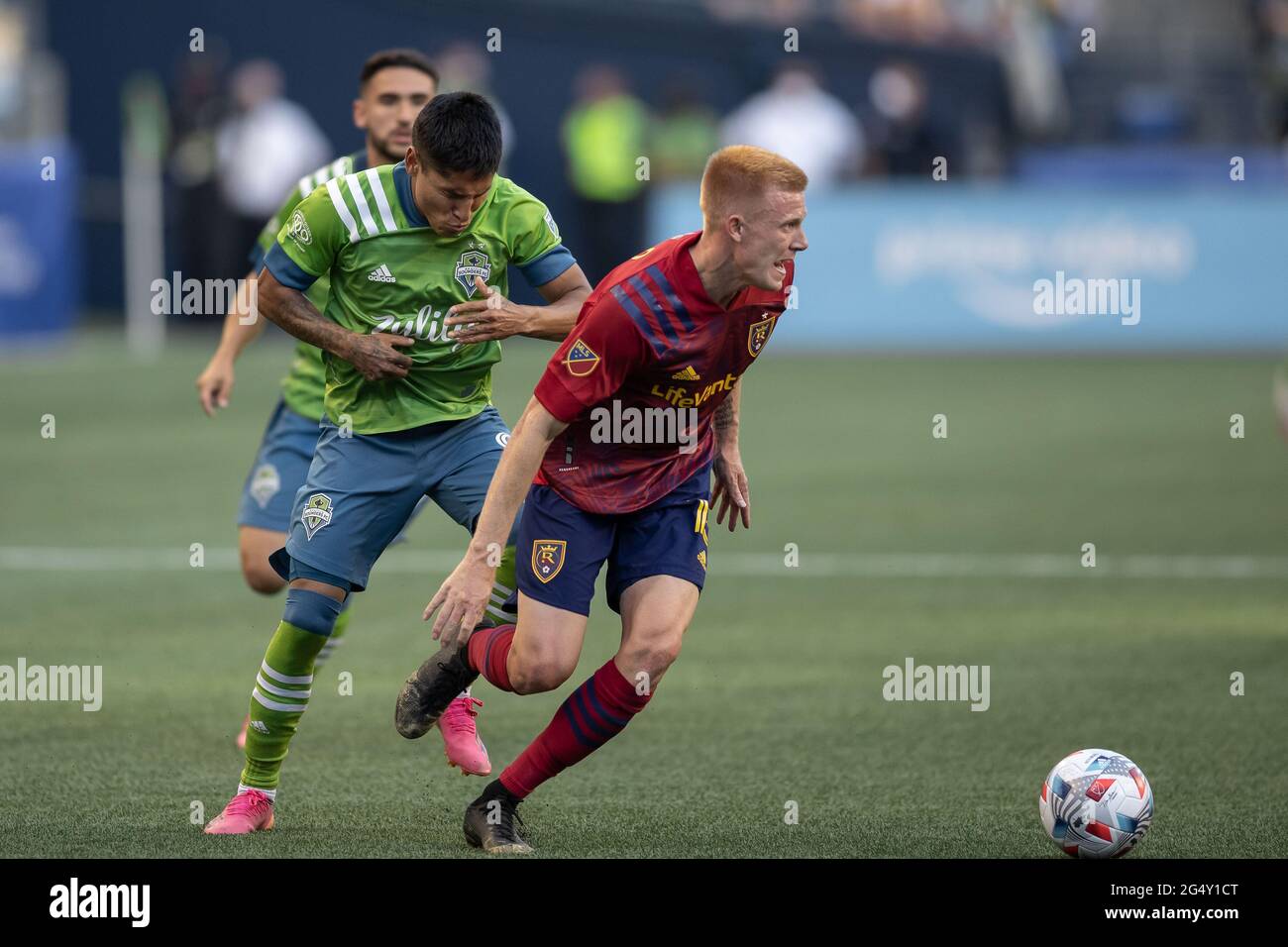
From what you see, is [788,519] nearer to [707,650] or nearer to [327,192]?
[707,650]

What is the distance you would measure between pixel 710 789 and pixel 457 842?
1.03m

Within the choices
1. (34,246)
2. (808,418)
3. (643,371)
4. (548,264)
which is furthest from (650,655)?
(34,246)

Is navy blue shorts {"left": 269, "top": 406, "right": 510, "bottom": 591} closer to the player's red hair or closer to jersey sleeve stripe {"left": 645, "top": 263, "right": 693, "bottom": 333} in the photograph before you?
jersey sleeve stripe {"left": 645, "top": 263, "right": 693, "bottom": 333}

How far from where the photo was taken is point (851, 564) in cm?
1103

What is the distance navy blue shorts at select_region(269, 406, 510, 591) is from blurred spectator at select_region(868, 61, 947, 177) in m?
17.5

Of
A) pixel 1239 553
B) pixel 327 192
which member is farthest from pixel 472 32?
pixel 327 192

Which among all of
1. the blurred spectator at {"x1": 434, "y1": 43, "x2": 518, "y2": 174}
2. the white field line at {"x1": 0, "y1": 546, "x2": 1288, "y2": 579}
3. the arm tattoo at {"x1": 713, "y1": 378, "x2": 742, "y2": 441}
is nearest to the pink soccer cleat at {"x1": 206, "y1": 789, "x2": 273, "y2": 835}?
the arm tattoo at {"x1": 713, "y1": 378, "x2": 742, "y2": 441}

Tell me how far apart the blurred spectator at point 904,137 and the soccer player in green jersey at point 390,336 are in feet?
57.4

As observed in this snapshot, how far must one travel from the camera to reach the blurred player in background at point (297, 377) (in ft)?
24.7

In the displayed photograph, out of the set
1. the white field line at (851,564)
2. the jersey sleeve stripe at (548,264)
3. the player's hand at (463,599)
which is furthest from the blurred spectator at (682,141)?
the player's hand at (463,599)

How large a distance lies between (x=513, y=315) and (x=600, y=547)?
2.27 feet

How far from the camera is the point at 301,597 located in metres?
6.14

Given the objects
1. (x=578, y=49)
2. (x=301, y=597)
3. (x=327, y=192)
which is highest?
(x=578, y=49)

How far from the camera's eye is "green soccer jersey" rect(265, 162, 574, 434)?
6.20 m
